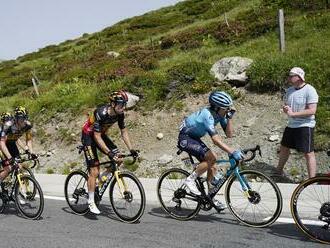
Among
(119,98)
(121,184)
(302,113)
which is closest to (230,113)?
(302,113)

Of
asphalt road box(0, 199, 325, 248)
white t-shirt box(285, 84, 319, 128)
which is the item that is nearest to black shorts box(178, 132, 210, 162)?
asphalt road box(0, 199, 325, 248)

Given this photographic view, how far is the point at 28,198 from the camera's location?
8703 millimetres

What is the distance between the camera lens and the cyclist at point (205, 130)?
23.2 ft

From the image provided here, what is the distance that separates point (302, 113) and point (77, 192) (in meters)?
4.25

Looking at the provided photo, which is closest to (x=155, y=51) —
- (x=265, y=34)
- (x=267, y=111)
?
(x=265, y=34)

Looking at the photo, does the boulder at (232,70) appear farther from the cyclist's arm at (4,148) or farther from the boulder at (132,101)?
the cyclist's arm at (4,148)

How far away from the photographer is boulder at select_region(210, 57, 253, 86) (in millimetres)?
15070

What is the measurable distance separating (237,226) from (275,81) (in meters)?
7.78

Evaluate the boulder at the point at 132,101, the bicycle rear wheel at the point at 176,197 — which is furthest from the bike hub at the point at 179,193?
the boulder at the point at 132,101

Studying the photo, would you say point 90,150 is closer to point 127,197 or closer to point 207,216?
point 127,197

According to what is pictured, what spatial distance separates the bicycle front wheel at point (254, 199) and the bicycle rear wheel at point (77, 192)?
2802mm

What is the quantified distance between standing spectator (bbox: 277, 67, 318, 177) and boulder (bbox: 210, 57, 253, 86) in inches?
259

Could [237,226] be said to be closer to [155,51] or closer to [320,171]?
[320,171]

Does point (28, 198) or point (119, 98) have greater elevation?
point (119, 98)
